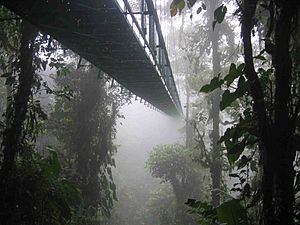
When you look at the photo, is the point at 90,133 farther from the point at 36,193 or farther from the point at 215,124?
the point at 36,193

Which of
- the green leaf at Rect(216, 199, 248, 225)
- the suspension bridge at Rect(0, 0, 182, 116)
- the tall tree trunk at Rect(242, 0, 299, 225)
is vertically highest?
the suspension bridge at Rect(0, 0, 182, 116)

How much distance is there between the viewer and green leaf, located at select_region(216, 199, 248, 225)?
1.77 metres

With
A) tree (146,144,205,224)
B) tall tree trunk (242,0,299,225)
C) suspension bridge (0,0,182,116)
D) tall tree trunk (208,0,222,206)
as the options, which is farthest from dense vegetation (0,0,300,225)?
tree (146,144,205,224)

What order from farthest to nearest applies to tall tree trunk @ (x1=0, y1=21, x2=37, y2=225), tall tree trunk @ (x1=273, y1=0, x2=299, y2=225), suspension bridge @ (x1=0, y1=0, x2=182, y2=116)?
tall tree trunk @ (x1=0, y1=21, x2=37, y2=225) → suspension bridge @ (x1=0, y1=0, x2=182, y2=116) → tall tree trunk @ (x1=273, y1=0, x2=299, y2=225)

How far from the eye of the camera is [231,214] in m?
1.79

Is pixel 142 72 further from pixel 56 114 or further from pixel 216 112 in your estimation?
pixel 216 112

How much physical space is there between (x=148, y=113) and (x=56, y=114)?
23548 millimetres

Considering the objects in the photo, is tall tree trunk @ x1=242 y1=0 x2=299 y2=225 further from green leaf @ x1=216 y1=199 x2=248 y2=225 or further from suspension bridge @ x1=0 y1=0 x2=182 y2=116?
suspension bridge @ x1=0 y1=0 x2=182 y2=116

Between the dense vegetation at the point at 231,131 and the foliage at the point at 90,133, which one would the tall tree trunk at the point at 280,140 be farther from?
the foliage at the point at 90,133

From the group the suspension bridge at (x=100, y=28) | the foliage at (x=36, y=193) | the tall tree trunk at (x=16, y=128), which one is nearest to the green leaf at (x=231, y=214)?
the suspension bridge at (x=100, y=28)

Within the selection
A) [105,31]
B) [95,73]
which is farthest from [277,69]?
[95,73]

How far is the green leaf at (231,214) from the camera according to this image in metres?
1.77

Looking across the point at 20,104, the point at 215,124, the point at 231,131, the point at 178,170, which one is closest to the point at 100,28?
the point at 20,104

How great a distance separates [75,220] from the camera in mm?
4133
